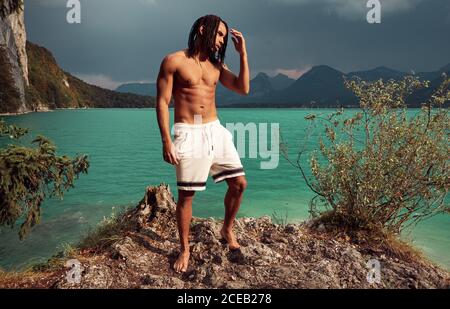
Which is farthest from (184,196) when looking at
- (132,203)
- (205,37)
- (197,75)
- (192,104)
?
(132,203)

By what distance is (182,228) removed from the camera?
4.75 meters

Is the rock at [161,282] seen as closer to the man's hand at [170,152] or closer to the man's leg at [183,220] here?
the man's leg at [183,220]

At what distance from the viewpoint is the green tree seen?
485 cm

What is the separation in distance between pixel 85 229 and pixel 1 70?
87.4m

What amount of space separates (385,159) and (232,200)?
2789mm

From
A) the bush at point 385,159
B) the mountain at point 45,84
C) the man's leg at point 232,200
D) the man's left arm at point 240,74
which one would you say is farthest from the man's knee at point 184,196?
the mountain at point 45,84

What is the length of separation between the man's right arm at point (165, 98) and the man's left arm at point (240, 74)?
839 millimetres

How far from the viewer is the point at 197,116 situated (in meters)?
4.61

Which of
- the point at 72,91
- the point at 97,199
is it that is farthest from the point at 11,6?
the point at 72,91

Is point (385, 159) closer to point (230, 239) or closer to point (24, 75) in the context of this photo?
point (230, 239)

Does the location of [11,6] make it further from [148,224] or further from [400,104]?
[400,104]

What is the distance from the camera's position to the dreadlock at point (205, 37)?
4469 millimetres

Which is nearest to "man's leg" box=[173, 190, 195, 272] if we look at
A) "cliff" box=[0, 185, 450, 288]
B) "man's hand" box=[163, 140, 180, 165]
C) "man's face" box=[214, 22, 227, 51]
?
"cliff" box=[0, 185, 450, 288]

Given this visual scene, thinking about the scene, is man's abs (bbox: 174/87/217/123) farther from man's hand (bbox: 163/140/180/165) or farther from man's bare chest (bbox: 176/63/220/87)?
man's hand (bbox: 163/140/180/165)
